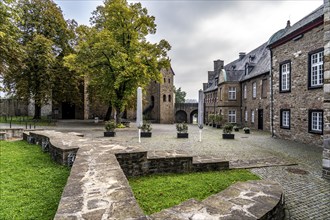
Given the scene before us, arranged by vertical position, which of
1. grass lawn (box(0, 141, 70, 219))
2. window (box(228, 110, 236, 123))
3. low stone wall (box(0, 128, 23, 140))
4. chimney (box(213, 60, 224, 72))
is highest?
chimney (box(213, 60, 224, 72))

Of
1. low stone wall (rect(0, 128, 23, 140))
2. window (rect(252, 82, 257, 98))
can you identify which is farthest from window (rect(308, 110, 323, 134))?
low stone wall (rect(0, 128, 23, 140))

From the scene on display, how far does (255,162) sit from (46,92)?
2128cm

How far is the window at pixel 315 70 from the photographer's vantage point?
1147cm

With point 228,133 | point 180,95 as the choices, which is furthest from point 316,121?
point 180,95

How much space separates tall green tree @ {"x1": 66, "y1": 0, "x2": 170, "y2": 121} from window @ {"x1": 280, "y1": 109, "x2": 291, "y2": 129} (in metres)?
10.5

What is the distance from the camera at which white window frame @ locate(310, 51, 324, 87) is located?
11.5 meters

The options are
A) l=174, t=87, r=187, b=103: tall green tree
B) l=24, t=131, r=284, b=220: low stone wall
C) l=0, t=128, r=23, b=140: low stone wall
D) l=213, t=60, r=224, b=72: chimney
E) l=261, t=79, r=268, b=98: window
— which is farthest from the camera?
l=174, t=87, r=187, b=103: tall green tree

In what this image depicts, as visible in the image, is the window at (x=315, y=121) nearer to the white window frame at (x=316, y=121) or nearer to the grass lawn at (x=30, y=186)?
the white window frame at (x=316, y=121)

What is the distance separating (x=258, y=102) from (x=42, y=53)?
2280 cm

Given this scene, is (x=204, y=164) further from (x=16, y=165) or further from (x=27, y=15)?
(x=27, y=15)

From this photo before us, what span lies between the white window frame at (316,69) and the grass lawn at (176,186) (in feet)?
29.1

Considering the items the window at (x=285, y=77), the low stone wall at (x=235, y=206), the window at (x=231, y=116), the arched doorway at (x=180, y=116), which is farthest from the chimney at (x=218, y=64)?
the low stone wall at (x=235, y=206)

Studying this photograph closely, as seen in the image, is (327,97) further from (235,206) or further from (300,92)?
(300,92)

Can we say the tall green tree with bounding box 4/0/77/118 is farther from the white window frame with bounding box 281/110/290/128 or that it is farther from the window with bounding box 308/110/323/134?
the window with bounding box 308/110/323/134
